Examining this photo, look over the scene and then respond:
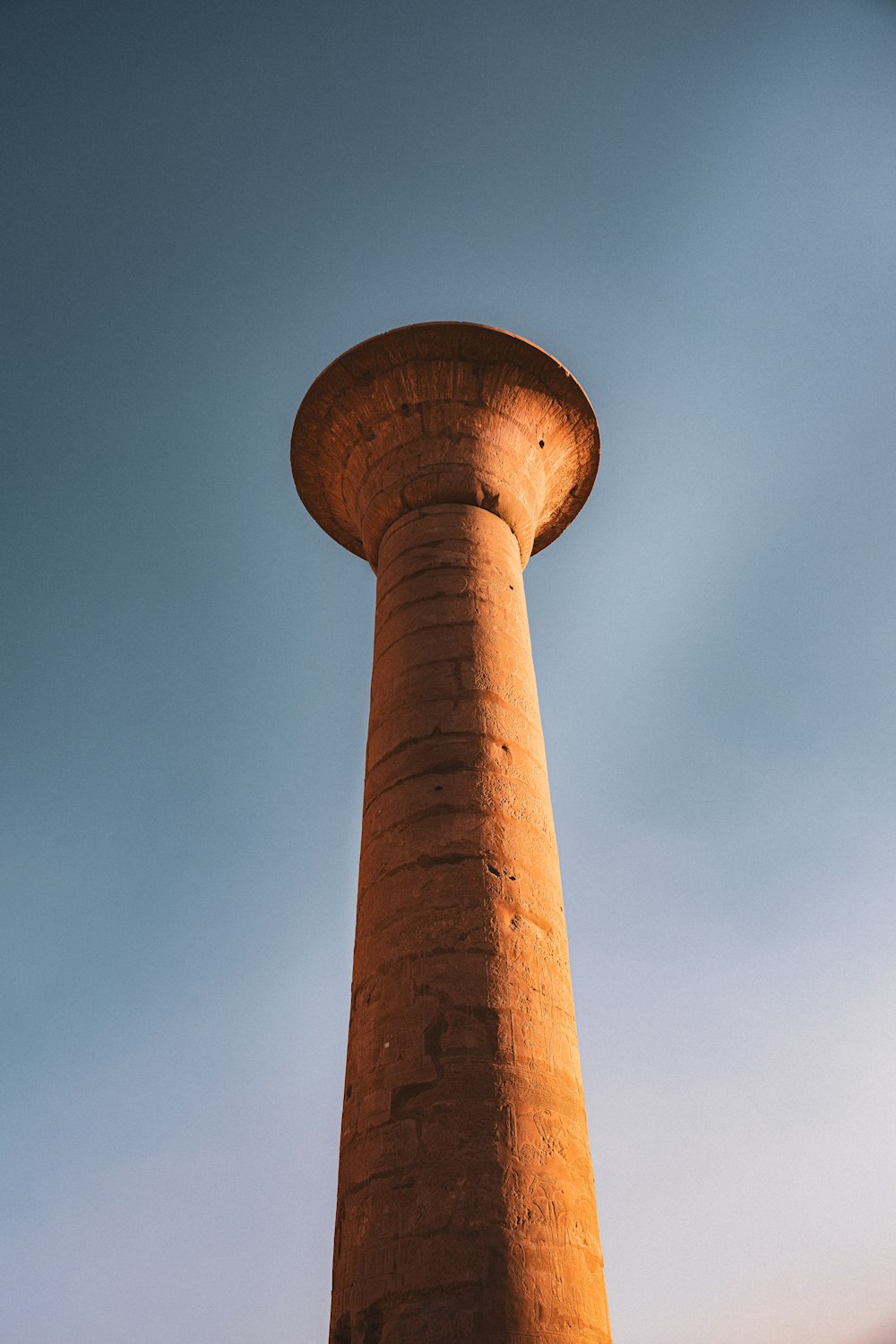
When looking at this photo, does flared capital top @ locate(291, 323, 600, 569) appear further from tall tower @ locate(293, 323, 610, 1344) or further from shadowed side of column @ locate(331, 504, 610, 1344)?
shadowed side of column @ locate(331, 504, 610, 1344)

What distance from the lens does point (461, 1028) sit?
13.4 feet

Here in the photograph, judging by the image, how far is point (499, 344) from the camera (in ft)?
25.1

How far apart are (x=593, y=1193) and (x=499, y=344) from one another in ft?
20.9

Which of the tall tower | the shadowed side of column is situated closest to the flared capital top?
the tall tower

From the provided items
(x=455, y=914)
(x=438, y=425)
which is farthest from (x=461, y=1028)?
(x=438, y=425)

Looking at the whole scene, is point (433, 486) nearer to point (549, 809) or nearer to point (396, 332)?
point (396, 332)

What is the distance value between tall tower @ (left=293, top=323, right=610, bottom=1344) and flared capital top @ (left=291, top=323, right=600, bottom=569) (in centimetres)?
2

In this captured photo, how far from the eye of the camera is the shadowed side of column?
3.52 m

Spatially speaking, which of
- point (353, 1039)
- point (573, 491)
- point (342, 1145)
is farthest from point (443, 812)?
point (573, 491)

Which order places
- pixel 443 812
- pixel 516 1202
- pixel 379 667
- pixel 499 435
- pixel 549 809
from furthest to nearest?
pixel 499 435
pixel 379 667
pixel 549 809
pixel 443 812
pixel 516 1202

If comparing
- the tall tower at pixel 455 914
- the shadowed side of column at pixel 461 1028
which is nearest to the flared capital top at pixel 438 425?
the tall tower at pixel 455 914

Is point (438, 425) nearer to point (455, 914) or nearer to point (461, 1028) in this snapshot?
point (455, 914)

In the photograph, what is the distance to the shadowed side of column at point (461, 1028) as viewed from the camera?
352 cm

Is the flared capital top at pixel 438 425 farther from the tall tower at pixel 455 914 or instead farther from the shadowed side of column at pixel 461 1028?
the shadowed side of column at pixel 461 1028
